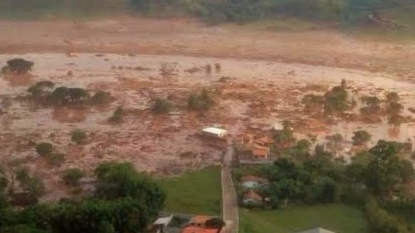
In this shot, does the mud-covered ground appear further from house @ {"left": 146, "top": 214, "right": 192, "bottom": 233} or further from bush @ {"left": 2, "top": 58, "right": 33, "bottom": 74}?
house @ {"left": 146, "top": 214, "right": 192, "bottom": 233}

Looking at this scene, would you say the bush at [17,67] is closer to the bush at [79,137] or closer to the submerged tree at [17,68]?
the submerged tree at [17,68]

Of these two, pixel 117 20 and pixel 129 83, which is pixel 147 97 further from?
pixel 117 20

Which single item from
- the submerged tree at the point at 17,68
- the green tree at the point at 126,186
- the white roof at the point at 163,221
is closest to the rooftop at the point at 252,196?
the white roof at the point at 163,221

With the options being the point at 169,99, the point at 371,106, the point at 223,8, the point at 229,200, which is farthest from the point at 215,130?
the point at 223,8

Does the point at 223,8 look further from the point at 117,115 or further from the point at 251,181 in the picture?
the point at 251,181

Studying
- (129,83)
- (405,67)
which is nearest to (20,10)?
(129,83)
